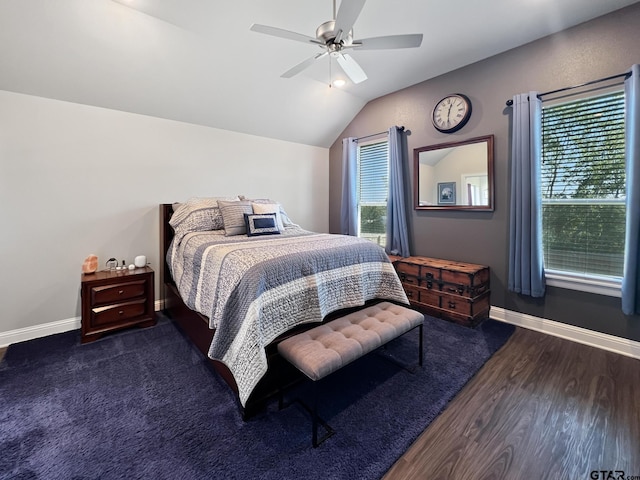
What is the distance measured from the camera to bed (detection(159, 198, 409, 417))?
166 centimetres

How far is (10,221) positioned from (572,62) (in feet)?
16.5

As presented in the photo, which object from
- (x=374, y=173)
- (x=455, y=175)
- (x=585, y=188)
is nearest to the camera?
(x=585, y=188)

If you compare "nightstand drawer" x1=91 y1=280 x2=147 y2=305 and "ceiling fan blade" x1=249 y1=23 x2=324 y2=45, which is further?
"nightstand drawer" x1=91 y1=280 x2=147 y2=305

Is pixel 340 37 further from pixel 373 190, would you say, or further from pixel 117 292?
pixel 117 292

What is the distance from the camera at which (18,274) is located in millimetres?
2520

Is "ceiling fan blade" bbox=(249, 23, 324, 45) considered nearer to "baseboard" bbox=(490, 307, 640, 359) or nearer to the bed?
the bed

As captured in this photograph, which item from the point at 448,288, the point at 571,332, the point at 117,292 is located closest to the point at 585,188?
the point at 571,332

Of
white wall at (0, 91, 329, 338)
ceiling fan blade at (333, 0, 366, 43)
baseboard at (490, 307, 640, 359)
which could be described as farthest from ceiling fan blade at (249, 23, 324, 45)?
baseboard at (490, 307, 640, 359)

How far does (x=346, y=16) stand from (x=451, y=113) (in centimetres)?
205

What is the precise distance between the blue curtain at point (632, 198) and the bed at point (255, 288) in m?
1.67

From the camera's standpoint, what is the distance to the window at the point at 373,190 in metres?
4.11

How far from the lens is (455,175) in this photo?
328 centimetres

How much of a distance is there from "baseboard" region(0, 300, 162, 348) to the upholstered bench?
2433 mm

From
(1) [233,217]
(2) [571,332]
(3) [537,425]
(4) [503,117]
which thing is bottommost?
(3) [537,425]
